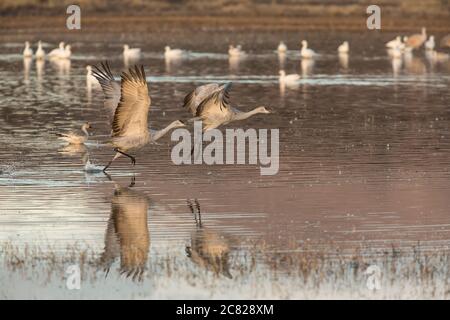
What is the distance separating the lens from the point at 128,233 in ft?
46.8

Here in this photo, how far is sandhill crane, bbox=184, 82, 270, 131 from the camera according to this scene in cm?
1891

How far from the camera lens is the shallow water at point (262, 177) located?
47.3 ft

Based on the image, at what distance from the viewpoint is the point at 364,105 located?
29.8 m

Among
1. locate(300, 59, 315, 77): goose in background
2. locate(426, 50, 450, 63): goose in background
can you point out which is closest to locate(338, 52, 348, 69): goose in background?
locate(300, 59, 315, 77): goose in background

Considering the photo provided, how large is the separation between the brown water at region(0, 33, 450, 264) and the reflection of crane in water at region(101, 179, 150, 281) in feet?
0.35

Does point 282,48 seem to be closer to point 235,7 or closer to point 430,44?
point 430,44

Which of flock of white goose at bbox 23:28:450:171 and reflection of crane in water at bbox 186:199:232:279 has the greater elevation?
flock of white goose at bbox 23:28:450:171

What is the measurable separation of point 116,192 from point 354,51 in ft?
111

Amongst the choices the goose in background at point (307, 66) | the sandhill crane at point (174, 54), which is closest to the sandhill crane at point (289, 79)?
the goose in background at point (307, 66)

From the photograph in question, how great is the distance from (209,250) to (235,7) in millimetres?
53758

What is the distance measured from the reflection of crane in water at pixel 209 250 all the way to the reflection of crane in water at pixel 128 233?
19.5 inches

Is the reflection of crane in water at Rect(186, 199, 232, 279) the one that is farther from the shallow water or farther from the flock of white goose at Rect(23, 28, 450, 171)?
the flock of white goose at Rect(23, 28, 450, 171)
